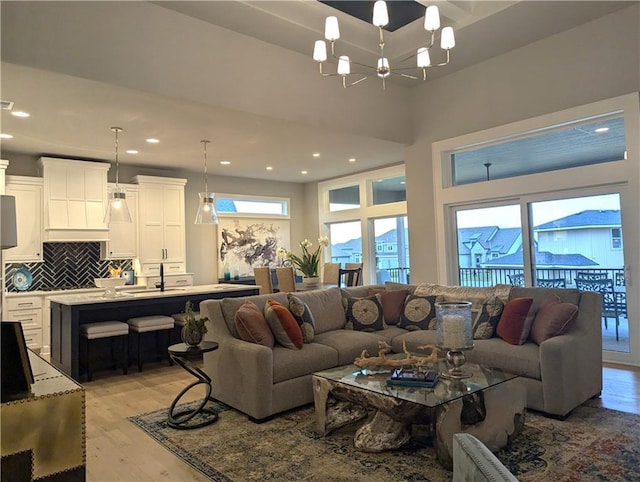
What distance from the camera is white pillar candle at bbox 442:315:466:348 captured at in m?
2.92

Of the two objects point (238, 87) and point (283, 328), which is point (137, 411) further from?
point (238, 87)

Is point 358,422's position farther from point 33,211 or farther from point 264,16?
point 33,211

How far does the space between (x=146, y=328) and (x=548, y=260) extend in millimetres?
4906

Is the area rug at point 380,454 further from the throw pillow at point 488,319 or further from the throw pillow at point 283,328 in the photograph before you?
the throw pillow at point 488,319

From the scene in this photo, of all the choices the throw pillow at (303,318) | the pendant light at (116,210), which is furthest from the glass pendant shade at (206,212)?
the throw pillow at (303,318)

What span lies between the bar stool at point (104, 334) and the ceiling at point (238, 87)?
7.72 ft

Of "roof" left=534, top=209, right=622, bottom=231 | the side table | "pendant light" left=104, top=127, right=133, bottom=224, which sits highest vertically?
"pendant light" left=104, top=127, right=133, bottom=224

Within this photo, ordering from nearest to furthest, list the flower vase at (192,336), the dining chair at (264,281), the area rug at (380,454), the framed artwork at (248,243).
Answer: the area rug at (380,454), the flower vase at (192,336), the dining chair at (264,281), the framed artwork at (248,243)

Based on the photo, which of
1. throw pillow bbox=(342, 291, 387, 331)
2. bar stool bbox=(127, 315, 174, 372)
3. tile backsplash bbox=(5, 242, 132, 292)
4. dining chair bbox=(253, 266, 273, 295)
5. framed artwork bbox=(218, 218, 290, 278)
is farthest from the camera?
framed artwork bbox=(218, 218, 290, 278)

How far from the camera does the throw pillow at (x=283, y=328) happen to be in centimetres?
374

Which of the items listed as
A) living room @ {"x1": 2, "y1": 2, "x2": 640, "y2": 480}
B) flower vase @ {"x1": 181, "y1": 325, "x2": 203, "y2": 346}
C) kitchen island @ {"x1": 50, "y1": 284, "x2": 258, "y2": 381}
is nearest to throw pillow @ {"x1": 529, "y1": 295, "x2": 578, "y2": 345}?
living room @ {"x1": 2, "y1": 2, "x2": 640, "y2": 480}

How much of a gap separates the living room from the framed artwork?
224 cm

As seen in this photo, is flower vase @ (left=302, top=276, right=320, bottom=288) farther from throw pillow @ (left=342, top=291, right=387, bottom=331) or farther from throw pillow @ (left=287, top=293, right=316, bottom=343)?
throw pillow @ (left=287, top=293, right=316, bottom=343)

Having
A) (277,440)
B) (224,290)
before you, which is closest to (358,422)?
(277,440)
